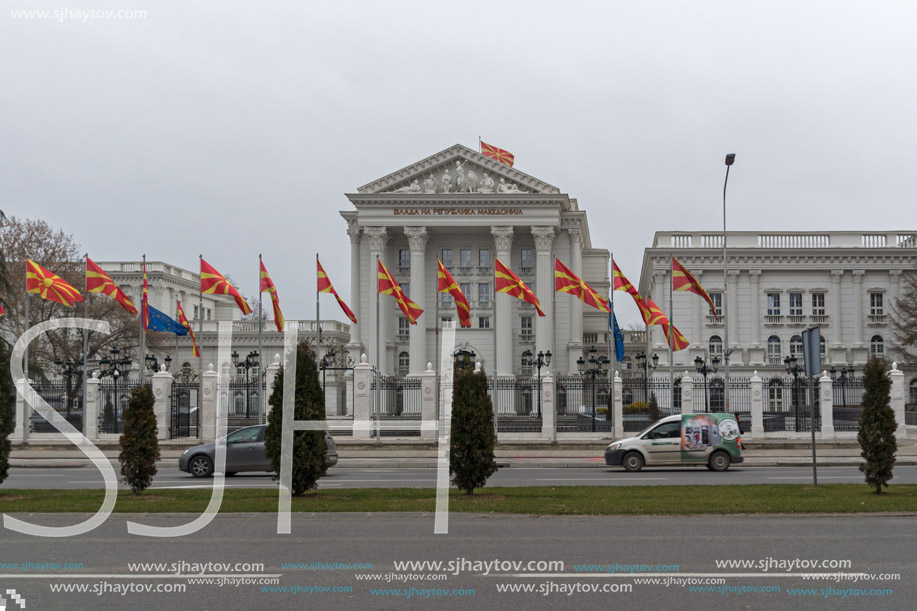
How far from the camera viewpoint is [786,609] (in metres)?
7.41

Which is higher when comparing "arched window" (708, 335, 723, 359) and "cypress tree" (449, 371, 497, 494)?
"arched window" (708, 335, 723, 359)

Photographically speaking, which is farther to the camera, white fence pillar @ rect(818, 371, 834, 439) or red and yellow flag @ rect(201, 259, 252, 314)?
red and yellow flag @ rect(201, 259, 252, 314)

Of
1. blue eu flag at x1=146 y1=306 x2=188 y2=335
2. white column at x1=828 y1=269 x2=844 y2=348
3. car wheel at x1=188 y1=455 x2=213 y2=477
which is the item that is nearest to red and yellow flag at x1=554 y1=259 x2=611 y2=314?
blue eu flag at x1=146 y1=306 x2=188 y2=335

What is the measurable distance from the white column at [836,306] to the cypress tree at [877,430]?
5157 cm

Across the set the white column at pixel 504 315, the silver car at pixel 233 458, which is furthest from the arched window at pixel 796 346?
the silver car at pixel 233 458

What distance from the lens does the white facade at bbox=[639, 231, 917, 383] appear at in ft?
206

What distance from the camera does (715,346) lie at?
6291 centimetres

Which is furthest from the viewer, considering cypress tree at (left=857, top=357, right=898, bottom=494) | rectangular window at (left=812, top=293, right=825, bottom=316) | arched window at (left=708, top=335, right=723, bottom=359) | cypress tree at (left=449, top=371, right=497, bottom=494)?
rectangular window at (left=812, top=293, right=825, bottom=316)

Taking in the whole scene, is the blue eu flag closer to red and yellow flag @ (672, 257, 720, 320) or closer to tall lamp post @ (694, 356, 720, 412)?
red and yellow flag @ (672, 257, 720, 320)

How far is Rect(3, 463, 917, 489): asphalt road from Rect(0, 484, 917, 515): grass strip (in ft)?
9.06

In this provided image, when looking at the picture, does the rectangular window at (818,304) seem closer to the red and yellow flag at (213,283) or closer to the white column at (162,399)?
the red and yellow flag at (213,283)

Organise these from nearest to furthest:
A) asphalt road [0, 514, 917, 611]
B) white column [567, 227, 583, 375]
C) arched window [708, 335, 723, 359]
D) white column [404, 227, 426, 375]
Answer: asphalt road [0, 514, 917, 611]
arched window [708, 335, 723, 359]
white column [404, 227, 426, 375]
white column [567, 227, 583, 375]

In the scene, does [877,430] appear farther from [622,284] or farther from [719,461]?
[622,284]

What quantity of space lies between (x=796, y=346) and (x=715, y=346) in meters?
5.62
